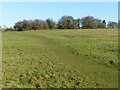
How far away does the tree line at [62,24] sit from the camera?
139075 mm

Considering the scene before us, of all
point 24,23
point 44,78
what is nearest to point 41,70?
point 44,78

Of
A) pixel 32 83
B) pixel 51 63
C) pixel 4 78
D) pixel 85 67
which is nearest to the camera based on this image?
pixel 32 83

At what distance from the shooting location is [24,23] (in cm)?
14138

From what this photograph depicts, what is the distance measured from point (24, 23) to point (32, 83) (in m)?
125

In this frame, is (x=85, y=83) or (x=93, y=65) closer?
(x=85, y=83)

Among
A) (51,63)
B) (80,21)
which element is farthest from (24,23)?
(51,63)

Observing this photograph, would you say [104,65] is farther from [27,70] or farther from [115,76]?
[27,70]

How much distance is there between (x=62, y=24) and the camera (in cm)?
14612

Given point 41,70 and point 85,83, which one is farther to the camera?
point 41,70

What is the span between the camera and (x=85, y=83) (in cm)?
1844

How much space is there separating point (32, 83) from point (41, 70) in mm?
4146

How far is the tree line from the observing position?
13907 centimetres

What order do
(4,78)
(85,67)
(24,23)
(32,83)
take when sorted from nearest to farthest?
(32,83) < (4,78) < (85,67) < (24,23)

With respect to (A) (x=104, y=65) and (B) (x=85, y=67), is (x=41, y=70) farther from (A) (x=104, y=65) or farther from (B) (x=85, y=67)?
(A) (x=104, y=65)
